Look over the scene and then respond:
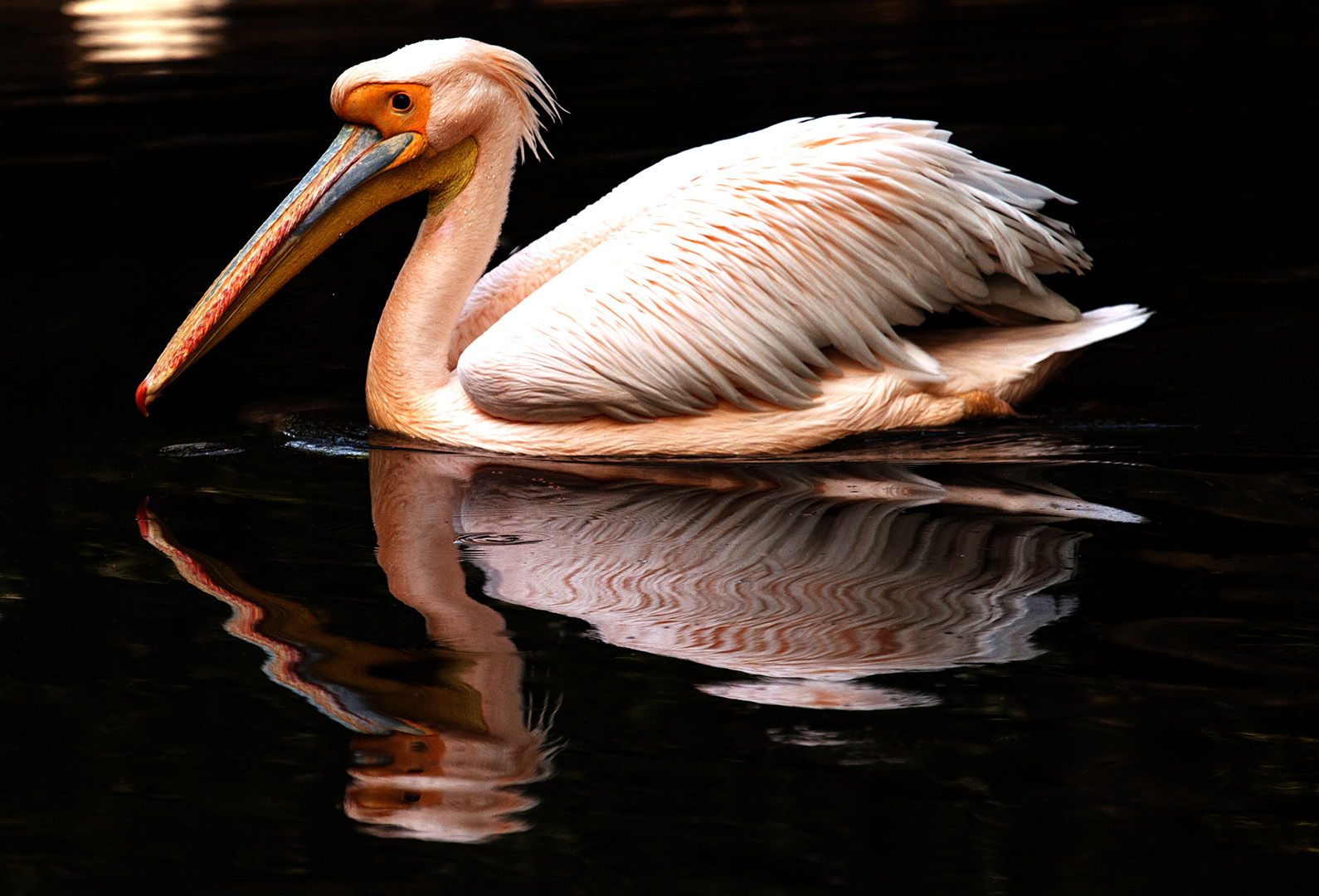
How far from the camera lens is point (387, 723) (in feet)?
9.20

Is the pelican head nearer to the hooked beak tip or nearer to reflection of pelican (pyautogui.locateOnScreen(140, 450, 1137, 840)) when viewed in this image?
the hooked beak tip

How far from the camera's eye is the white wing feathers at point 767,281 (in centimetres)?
434

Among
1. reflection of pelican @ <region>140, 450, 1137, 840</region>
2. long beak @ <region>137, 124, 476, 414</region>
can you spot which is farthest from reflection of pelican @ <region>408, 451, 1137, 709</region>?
long beak @ <region>137, 124, 476, 414</region>

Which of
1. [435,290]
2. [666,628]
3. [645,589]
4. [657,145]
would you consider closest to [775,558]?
[645,589]

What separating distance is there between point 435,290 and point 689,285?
2.83 feet

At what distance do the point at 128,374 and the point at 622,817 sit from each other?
12.1 feet

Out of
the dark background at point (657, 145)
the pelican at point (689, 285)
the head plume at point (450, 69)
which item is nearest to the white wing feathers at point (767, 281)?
the pelican at point (689, 285)

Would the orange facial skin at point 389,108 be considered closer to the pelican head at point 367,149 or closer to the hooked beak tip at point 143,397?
the pelican head at point 367,149

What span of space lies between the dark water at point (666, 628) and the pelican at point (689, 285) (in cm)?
18

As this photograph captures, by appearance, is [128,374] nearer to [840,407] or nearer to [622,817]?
[840,407]

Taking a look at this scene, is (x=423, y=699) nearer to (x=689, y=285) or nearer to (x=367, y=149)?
(x=689, y=285)

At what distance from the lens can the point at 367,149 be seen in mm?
4613

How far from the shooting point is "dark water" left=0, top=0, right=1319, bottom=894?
2.43 metres

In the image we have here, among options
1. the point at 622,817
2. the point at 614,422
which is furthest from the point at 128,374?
the point at 622,817
